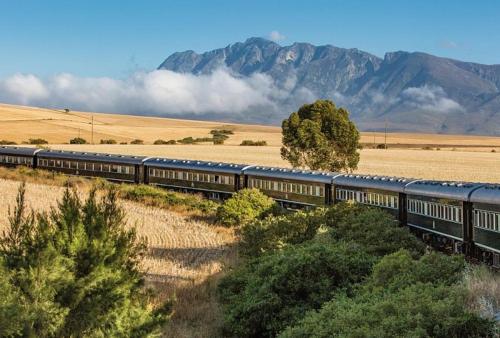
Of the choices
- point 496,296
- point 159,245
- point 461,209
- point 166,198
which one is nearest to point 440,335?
point 496,296

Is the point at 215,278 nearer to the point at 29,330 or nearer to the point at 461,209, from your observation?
the point at 461,209

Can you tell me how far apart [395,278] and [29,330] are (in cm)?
676

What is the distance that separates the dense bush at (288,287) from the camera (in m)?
15.0

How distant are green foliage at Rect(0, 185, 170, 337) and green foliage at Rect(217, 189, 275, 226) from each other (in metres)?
18.8

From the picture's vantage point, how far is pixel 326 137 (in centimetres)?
5606

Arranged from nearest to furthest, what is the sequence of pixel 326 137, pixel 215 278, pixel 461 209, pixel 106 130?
pixel 215 278, pixel 461 209, pixel 326 137, pixel 106 130

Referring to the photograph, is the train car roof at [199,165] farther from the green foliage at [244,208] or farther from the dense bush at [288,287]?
the dense bush at [288,287]

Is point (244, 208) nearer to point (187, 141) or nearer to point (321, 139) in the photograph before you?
point (321, 139)

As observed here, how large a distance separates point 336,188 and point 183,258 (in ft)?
38.3

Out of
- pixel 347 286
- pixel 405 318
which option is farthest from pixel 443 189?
pixel 405 318

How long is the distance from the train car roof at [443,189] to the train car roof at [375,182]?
2.93 feet

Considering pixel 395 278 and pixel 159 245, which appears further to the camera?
pixel 159 245

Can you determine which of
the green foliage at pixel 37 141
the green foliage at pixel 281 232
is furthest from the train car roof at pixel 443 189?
the green foliage at pixel 37 141

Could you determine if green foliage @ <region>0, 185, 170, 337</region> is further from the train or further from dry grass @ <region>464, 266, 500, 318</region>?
the train
